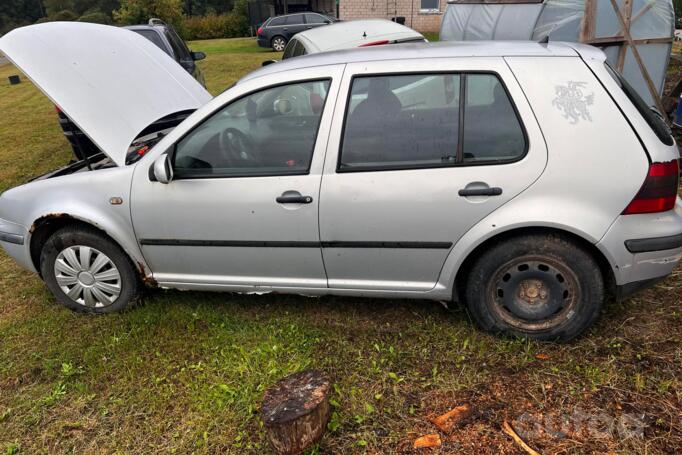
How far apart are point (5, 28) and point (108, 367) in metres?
62.6

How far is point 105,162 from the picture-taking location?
359cm

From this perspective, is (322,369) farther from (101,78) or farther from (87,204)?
(101,78)

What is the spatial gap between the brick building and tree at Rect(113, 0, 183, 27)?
830 centimetres

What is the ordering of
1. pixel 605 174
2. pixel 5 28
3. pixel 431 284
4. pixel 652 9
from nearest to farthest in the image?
pixel 605 174 < pixel 431 284 < pixel 652 9 < pixel 5 28

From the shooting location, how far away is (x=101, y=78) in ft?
11.1

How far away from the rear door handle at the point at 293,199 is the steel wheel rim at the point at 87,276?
1323 mm

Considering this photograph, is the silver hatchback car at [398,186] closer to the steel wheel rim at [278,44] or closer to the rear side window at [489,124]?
the rear side window at [489,124]

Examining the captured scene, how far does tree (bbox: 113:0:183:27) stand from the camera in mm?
25141

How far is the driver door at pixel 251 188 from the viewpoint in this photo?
2807 millimetres

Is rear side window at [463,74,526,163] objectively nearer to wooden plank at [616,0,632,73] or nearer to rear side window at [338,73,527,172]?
rear side window at [338,73,527,172]

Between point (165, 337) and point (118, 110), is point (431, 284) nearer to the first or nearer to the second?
point (165, 337)

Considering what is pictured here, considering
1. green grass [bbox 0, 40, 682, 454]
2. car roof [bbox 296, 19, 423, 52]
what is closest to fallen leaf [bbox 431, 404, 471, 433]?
green grass [bbox 0, 40, 682, 454]

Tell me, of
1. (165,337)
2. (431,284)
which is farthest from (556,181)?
(165,337)

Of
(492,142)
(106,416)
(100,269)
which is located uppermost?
(492,142)
